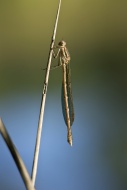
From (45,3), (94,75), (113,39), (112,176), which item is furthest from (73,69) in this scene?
(112,176)

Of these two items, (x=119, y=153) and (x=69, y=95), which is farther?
(x=119, y=153)

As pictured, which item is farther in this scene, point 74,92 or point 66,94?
point 74,92

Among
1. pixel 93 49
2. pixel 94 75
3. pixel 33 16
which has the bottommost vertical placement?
pixel 94 75

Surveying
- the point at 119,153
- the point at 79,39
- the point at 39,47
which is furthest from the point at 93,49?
the point at 119,153

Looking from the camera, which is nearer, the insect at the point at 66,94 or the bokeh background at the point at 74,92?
the insect at the point at 66,94

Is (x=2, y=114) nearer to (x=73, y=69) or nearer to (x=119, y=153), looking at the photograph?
(x=73, y=69)

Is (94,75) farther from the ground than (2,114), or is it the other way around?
(94,75)

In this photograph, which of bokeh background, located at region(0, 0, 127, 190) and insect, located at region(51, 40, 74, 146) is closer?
insect, located at region(51, 40, 74, 146)
